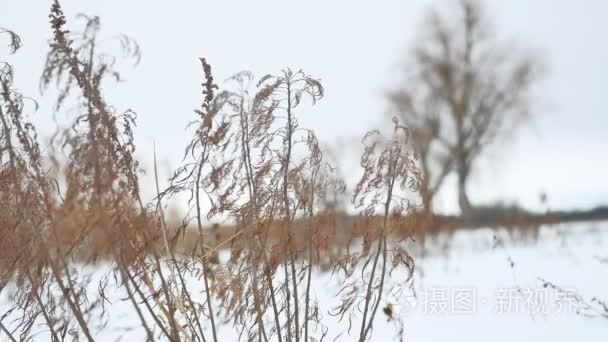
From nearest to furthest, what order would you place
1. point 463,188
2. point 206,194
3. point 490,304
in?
1. point 206,194
2. point 490,304
3. point 463,188

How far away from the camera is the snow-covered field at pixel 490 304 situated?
13.3 ft

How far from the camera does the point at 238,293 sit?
2.35 m

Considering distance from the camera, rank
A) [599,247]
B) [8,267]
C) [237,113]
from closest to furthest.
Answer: [237,113]
[8,267]
[599,247]

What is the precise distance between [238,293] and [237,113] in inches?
23.4

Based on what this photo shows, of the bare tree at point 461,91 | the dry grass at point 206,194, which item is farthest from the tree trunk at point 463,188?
the dry grass at point 206,194

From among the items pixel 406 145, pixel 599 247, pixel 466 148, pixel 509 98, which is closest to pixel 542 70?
pixel 509 98

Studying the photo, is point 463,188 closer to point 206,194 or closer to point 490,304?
point 490,304

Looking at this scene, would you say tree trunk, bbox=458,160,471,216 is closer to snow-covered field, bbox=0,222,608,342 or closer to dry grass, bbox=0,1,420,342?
snow-covered field, bbox=0,222,608,342

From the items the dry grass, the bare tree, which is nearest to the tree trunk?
the bare tree

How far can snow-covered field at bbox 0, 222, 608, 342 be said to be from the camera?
405cm

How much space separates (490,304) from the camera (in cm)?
500

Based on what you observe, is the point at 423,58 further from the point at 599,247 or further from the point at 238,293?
the point at 238,293

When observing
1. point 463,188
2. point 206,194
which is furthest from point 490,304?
point 463,188

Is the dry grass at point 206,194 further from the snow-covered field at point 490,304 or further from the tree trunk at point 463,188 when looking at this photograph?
the tree trunk at point 463,188
